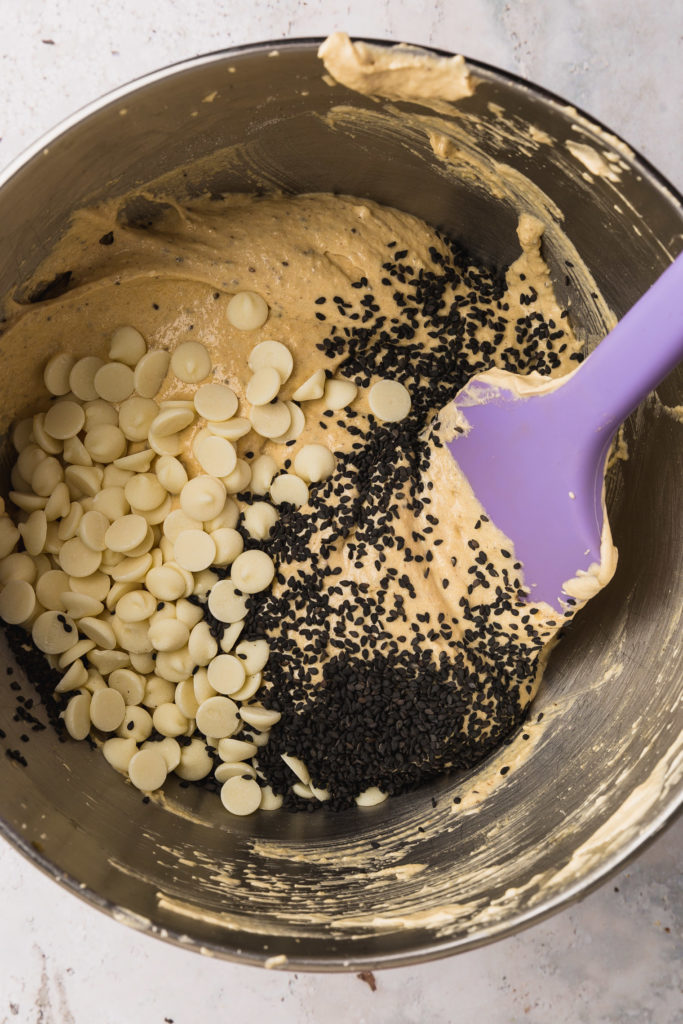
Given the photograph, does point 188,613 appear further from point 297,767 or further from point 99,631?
point 297,767

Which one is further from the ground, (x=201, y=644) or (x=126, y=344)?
(x=126, y=344)

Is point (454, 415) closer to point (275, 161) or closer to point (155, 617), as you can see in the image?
point (275, 161)

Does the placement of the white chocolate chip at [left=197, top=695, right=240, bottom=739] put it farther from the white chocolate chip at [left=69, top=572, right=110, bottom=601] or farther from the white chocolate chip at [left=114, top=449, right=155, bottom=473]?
the white chocolate chip at [left=114, top=449, right=155, bottom=473]

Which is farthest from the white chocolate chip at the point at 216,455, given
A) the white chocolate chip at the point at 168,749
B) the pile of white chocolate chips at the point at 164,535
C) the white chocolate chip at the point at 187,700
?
the white chocolate chip at the point at 168,749

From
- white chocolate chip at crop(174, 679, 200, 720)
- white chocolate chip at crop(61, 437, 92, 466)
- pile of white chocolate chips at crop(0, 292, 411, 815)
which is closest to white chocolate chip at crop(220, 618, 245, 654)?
pile of white chocolate chips at crop(0, 292, 411, 815)

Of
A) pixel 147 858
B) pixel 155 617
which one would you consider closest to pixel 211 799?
pixel 147 858

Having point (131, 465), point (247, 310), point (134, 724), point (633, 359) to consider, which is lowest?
point (134, 724)

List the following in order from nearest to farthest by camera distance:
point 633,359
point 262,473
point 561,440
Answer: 1. point 633,359
2. point 561,440
3. point 262,473

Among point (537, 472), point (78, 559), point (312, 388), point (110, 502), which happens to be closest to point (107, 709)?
point (78, 559)
